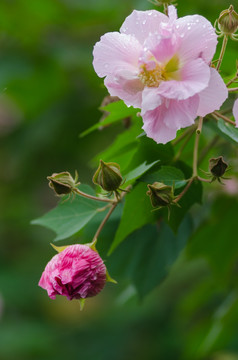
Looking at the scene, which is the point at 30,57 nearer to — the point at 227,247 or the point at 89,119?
the point at 89,119

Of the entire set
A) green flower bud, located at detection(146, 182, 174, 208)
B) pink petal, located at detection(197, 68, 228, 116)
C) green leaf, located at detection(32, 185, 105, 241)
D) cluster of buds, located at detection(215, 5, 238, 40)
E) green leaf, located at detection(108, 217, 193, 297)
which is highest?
cluster of buds, located at detection(215, 5, 238, 40)

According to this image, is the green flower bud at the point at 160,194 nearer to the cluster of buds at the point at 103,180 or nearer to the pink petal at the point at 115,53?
the cluster of buds at the point at 103,180

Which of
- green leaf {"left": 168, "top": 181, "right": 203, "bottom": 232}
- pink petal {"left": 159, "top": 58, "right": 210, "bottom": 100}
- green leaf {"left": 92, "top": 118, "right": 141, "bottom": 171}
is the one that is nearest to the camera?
pink petal {"left": 159, "top": 58, "right": 210, "bottom": 100}

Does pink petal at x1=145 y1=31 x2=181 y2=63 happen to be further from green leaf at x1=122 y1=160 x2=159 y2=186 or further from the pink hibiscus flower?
green leaf at x1=122 y1=160 x2=159 y2=186

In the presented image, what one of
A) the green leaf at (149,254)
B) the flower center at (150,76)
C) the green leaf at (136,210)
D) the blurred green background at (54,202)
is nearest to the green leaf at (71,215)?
the green leaf at (136,210)

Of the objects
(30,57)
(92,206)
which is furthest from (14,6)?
(92,206)

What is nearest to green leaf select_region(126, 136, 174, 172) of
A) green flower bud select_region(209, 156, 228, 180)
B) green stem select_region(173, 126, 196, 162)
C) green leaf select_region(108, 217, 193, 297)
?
green stem select_region(173, 126, 196, 162)

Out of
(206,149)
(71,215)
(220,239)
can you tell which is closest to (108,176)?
(71,215)
